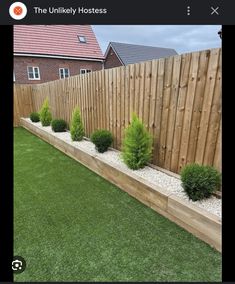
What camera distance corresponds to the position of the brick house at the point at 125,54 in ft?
63.1

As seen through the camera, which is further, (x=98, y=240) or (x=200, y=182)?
(x=200, y=182)

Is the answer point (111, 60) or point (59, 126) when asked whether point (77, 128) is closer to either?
point (59, 126)

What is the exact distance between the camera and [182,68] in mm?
3113

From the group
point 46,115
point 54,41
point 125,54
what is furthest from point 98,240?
point 125,54

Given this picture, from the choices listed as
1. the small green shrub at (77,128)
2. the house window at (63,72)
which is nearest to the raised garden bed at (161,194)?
the small green shrub at (77,128)

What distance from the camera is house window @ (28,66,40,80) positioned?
1708 centimetres
